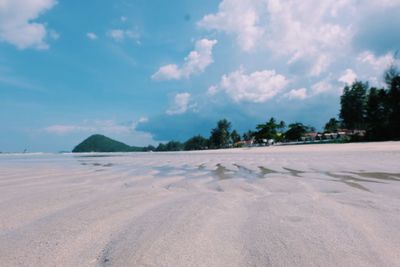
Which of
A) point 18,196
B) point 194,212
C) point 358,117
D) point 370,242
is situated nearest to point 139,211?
point 194,212

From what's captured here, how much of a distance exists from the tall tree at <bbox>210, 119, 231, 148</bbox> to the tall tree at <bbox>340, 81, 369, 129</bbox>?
42.5 metres

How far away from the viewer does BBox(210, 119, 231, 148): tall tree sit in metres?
90.9

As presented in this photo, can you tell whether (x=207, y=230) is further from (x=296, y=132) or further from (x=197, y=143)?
(x=197, y=143)

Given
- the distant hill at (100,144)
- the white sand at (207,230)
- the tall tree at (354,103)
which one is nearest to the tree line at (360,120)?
the tall tree at (354,103)

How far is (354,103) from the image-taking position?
52875 millimetres

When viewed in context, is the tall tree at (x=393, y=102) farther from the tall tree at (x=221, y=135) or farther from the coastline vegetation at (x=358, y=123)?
the tall tree at (x=221, y=135)

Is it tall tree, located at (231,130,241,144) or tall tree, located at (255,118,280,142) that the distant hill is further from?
tall tree, located at (255,118,280,142)

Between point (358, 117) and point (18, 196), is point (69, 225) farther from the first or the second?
point (358, 117)

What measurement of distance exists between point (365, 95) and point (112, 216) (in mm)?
60928

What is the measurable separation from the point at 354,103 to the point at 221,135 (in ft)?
147

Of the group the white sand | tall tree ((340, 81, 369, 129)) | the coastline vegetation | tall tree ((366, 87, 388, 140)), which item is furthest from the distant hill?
the white sand

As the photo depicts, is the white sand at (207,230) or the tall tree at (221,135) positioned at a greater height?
the tall tree at (221,135)

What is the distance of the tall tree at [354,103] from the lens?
52.7m

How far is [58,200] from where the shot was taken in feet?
11.9
